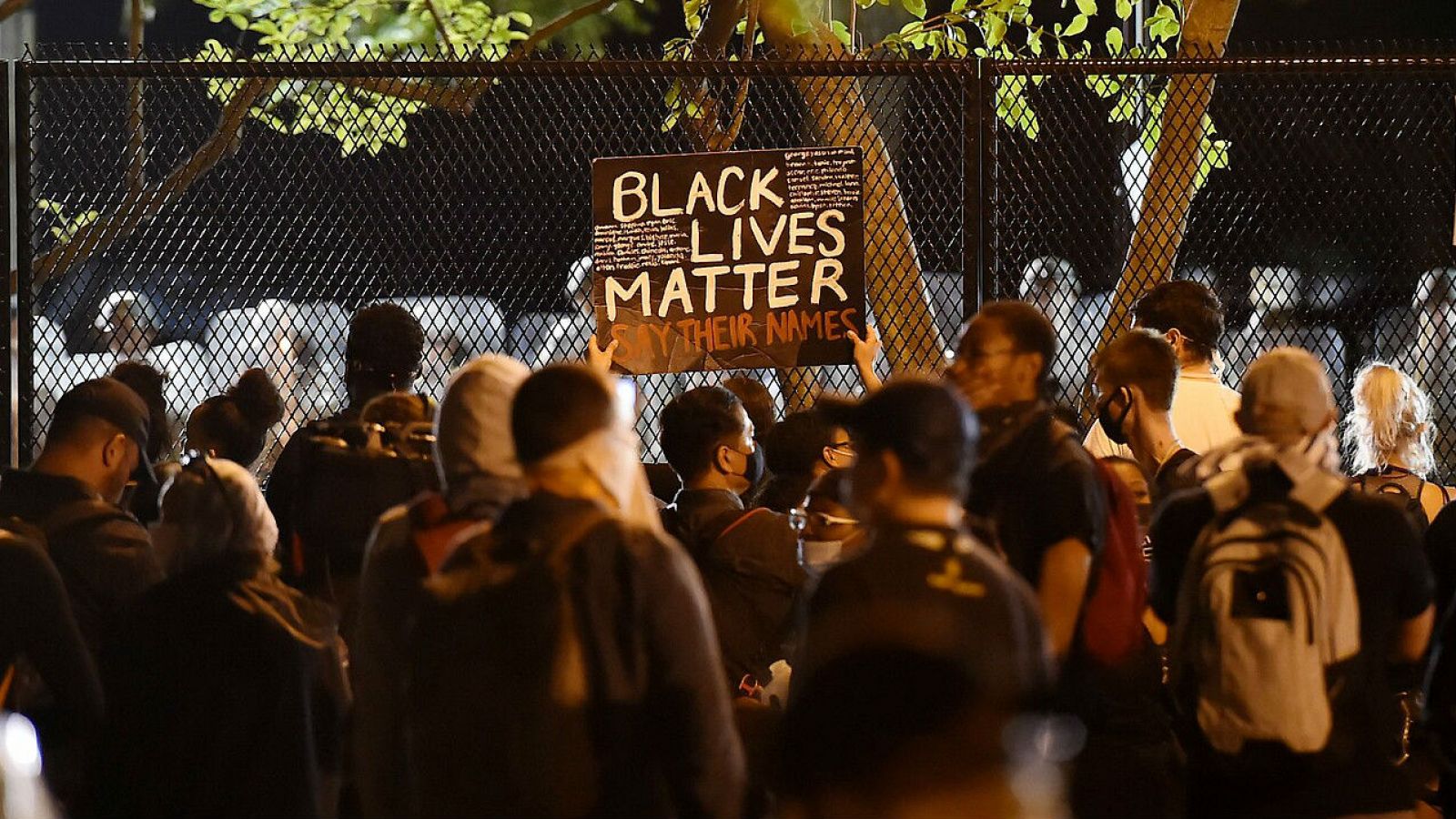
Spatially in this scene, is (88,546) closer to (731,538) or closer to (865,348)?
(731,538)

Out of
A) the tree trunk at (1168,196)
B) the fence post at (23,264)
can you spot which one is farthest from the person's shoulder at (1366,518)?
the fence post at (23,264)

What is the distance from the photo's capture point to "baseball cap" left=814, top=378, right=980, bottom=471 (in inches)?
118

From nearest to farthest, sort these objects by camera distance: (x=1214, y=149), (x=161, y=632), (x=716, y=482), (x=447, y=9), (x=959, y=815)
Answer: (x=959, y=815), (x=161, y=632), (x=716, y=482), (x=1214, y=149), (x=447, y=9)

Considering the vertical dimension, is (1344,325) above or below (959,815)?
above

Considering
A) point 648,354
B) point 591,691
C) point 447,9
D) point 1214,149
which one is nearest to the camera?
point 591,691

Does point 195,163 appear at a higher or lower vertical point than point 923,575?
higher

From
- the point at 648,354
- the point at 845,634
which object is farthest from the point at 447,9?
the point at 845,634

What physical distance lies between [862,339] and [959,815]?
3802 millimetres

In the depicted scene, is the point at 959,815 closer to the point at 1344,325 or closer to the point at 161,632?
the point at 161,632

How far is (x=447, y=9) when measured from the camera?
9.59m

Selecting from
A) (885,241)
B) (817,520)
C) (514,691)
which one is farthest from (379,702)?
(885,241)

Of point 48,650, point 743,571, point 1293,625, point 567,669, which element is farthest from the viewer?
point 743,571

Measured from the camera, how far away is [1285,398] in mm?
3879

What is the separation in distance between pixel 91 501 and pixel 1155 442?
9.93 ft
